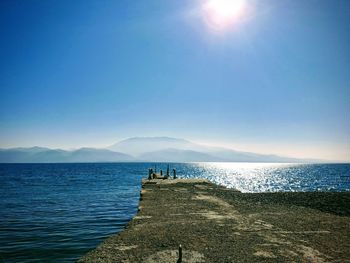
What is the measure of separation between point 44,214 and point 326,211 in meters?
28.0

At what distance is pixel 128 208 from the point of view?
111 ft

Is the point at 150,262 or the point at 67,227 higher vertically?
the point at 150,262

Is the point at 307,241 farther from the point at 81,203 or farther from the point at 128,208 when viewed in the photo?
the point at 81,203

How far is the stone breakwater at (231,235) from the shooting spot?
1241cm

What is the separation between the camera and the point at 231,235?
608 inches

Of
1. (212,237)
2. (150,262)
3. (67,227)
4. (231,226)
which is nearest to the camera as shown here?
(150,262)

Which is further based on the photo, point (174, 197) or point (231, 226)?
point (174, 197)

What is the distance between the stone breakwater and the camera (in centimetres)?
1241

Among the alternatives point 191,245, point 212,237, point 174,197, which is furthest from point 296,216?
point 174,197

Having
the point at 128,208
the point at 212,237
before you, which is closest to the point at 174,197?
the point at 128,208

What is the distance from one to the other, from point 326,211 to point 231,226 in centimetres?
1134

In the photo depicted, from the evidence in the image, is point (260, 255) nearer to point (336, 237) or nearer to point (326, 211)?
point (336, 237)

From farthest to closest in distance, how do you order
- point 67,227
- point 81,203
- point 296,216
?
point 81,203 → point 67,227 → point 296,216

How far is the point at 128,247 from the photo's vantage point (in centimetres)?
1370
